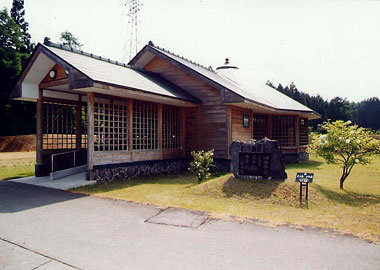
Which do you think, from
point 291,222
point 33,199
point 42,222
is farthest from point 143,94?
point 291,222

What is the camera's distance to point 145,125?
11922 millimetres

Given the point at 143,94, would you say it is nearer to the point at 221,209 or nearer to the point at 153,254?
the point at 221,209

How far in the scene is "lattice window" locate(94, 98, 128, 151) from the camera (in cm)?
1000

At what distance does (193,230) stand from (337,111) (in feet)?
187

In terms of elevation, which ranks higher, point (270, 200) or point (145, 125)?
point (145, 125)

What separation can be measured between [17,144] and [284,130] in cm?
2709

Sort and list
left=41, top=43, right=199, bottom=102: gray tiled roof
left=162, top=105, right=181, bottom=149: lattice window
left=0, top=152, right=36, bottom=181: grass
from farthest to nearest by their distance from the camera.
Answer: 1. left=162, top=105, right=181, bottom=149: lattice window
2. left=0, top=152, right=36, bottom=181: grass
3. left=41, top=43, right=199, bottom=102: gray tiled roof

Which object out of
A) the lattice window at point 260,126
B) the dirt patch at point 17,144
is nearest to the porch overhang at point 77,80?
the lattice window at point 260,126

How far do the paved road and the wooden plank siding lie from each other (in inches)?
267

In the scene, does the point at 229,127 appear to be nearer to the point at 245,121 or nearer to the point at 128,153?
the point at 245,121

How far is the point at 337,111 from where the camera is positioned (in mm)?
53688

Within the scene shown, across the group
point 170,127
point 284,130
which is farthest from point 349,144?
point 284,130

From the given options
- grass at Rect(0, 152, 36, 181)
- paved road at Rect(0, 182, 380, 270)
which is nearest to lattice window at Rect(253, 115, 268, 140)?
paved road at Rect(0, 182, 380, 270)

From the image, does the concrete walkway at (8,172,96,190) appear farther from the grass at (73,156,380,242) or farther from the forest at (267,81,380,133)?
the forest at (267,81,380,133)
